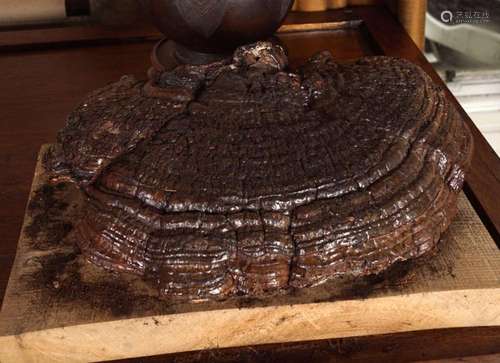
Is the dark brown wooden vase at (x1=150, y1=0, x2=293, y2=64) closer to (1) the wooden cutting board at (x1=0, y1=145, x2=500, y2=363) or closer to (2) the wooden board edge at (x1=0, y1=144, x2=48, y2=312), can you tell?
(2) the wooden board edge at (x1=0, y1=144, x2=48, y2=312)

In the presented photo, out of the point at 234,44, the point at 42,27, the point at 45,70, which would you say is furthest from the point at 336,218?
the point at 42,27

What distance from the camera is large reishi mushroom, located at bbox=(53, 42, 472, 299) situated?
860 millimetres

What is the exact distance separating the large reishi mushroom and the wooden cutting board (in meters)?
0.02

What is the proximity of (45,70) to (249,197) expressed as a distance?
0.97 metres

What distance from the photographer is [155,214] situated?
875mm

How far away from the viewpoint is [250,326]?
890mm

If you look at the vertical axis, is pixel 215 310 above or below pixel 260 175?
below

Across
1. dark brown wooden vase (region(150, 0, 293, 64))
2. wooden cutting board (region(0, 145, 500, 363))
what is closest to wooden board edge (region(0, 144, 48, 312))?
wooden cutting board (region(0, 145, 500, 363))

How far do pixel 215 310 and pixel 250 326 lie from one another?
61mm

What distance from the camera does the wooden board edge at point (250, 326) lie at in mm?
861

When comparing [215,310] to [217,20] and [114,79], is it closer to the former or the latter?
[217,20]

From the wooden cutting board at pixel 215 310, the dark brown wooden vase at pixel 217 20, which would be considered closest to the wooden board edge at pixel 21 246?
the wooden cutting board at pixel 215 310

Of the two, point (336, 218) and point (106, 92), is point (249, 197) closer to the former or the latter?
point (336, 218)

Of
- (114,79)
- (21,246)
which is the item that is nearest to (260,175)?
(21,246)
